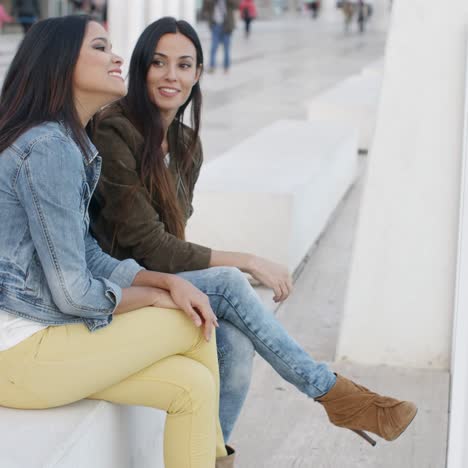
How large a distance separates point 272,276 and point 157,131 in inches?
22.9

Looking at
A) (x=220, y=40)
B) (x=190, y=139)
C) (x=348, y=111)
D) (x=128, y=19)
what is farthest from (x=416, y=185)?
(x=220, y=40)

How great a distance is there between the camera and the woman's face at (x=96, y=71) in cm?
265

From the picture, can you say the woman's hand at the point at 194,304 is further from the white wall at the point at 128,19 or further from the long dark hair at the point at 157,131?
the white wall at the point at 128,19

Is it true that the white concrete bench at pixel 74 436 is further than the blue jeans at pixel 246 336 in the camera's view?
No

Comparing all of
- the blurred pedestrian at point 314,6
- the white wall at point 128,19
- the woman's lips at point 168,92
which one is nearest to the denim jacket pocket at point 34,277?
the woman's lips at point 168,92

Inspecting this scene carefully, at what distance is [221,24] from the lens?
21453mm

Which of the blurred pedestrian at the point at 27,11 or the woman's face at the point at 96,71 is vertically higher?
the woman's face at the point at 96,71

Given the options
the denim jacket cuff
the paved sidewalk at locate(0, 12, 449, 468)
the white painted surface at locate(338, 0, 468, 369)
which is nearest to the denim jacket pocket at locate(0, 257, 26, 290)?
the denim jacket cuff

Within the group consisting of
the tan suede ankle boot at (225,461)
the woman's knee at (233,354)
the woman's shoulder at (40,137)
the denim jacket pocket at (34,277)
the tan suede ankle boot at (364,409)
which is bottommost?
the tan suede ankle boot at (225,461)

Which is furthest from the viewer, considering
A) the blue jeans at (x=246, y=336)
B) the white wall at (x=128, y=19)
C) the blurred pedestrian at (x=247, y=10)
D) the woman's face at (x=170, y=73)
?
the blurred pedestrian at (x=247, y=10)

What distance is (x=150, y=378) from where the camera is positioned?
8.83 ft

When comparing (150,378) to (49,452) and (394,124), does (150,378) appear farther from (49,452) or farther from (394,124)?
(394,124)

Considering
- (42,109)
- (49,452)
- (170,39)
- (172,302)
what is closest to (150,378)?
(172,302)

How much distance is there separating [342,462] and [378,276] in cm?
110
